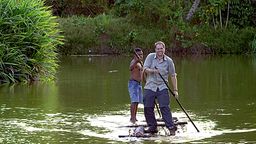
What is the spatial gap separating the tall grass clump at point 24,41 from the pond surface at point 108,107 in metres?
0.82

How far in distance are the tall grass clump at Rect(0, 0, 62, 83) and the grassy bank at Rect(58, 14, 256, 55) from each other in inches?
815

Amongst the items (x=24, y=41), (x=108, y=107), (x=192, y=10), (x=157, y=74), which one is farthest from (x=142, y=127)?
(x=192, y=10)

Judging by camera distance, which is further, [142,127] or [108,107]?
[108,107]

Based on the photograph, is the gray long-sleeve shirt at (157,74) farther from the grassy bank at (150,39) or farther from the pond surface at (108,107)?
the grassy bank at (150,39)

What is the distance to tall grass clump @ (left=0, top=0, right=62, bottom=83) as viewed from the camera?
1680cm

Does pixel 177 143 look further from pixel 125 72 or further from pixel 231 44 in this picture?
pixel 231 44

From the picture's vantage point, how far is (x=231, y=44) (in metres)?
39.2

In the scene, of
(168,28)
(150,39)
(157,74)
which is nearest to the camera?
(157,74)

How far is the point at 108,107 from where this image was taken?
17125 millimetres

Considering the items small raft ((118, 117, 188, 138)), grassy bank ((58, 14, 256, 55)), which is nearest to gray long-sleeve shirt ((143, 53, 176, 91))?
small raft ((118, 117, 188, 138))

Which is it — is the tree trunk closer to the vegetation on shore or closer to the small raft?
the vegetation on shore

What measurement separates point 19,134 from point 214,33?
90.8ft

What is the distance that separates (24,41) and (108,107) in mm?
2635

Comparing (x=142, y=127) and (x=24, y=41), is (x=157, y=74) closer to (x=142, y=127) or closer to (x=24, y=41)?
(x=142, y=127)
